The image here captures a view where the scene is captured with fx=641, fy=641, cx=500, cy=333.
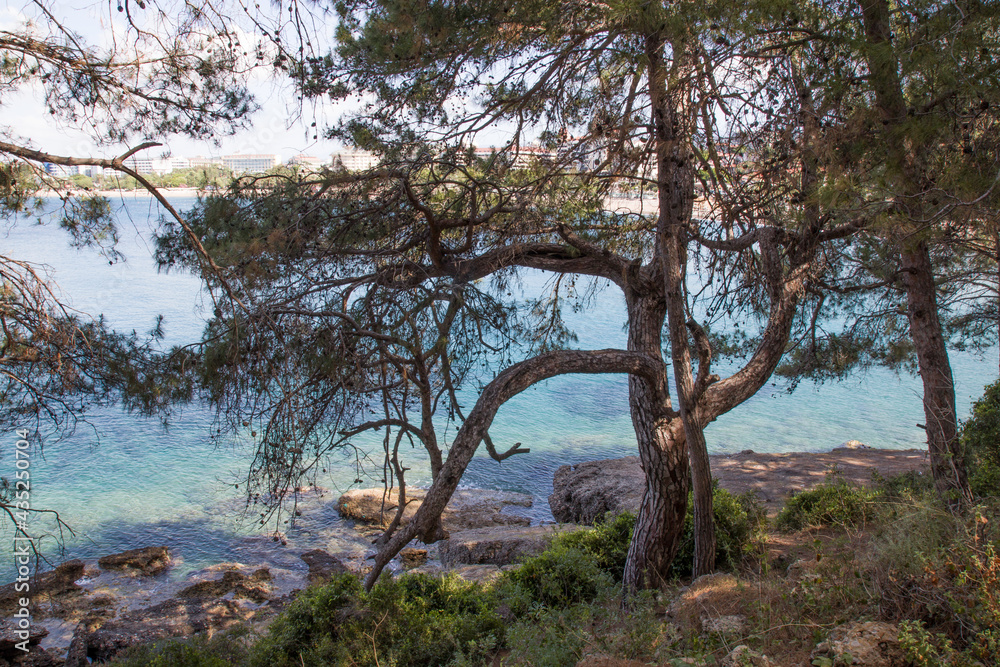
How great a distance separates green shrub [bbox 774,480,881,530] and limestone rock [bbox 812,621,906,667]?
393cm

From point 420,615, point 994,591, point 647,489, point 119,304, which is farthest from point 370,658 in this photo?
point 119,304

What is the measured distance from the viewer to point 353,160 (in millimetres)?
6137

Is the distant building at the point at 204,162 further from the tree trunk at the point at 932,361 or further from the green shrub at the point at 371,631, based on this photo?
the tree trunk at the point at 932,361

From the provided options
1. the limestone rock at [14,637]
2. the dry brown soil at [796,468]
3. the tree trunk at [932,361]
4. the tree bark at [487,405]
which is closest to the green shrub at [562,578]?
the tree bark at [487,405]

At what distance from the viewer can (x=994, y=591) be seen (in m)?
2.69

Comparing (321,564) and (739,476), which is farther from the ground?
(739,476)

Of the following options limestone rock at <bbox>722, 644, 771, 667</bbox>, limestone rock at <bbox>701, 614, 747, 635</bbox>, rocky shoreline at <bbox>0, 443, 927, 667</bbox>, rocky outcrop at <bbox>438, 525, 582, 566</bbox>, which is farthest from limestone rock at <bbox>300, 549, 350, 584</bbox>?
limestone rock at <bbox>722, 644, 771, 667</bbox>

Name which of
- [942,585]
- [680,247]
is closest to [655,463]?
[680,247]

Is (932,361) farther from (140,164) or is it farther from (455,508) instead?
(455,508)

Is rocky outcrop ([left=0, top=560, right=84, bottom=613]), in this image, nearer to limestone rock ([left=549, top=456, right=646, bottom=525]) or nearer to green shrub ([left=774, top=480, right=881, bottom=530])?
limestone rock ([left=549, top=456, right=646, bottom=525])

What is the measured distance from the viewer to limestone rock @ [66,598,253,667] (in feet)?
23.8

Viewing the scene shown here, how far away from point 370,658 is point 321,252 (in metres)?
3.25

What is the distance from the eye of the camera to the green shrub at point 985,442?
562cm

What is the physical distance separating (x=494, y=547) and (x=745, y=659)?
268 inches
